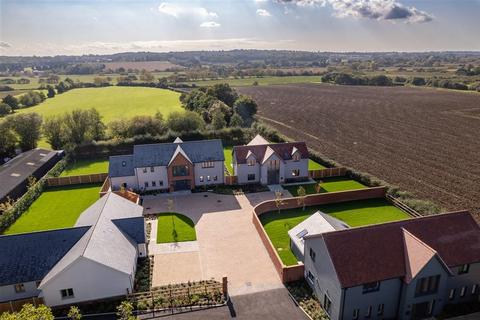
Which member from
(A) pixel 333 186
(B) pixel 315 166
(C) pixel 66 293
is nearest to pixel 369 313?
(C) pixel 66 293

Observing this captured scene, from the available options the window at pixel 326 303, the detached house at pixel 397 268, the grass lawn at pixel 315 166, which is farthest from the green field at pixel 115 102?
the detached house at pixel 397 268

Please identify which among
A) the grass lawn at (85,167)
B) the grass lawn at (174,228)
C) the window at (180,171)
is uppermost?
the window at (180,171)

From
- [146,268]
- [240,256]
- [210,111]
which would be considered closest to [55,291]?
[146,268]

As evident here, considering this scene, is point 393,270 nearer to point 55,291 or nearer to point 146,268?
point 146,268

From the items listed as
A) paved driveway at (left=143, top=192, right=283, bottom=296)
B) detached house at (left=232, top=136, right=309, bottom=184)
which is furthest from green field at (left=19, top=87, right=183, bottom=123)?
paved driveway at (left=143, top=192, right=283, bottom=296)

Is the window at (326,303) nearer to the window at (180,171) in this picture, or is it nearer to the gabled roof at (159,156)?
the gabled roof at (159,156)

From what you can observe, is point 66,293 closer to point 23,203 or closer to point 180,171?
point 23,203

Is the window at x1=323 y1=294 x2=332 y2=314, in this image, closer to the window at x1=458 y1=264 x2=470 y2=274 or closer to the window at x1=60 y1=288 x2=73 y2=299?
the window at x1=458 y1=264 x2=470 y2=274
